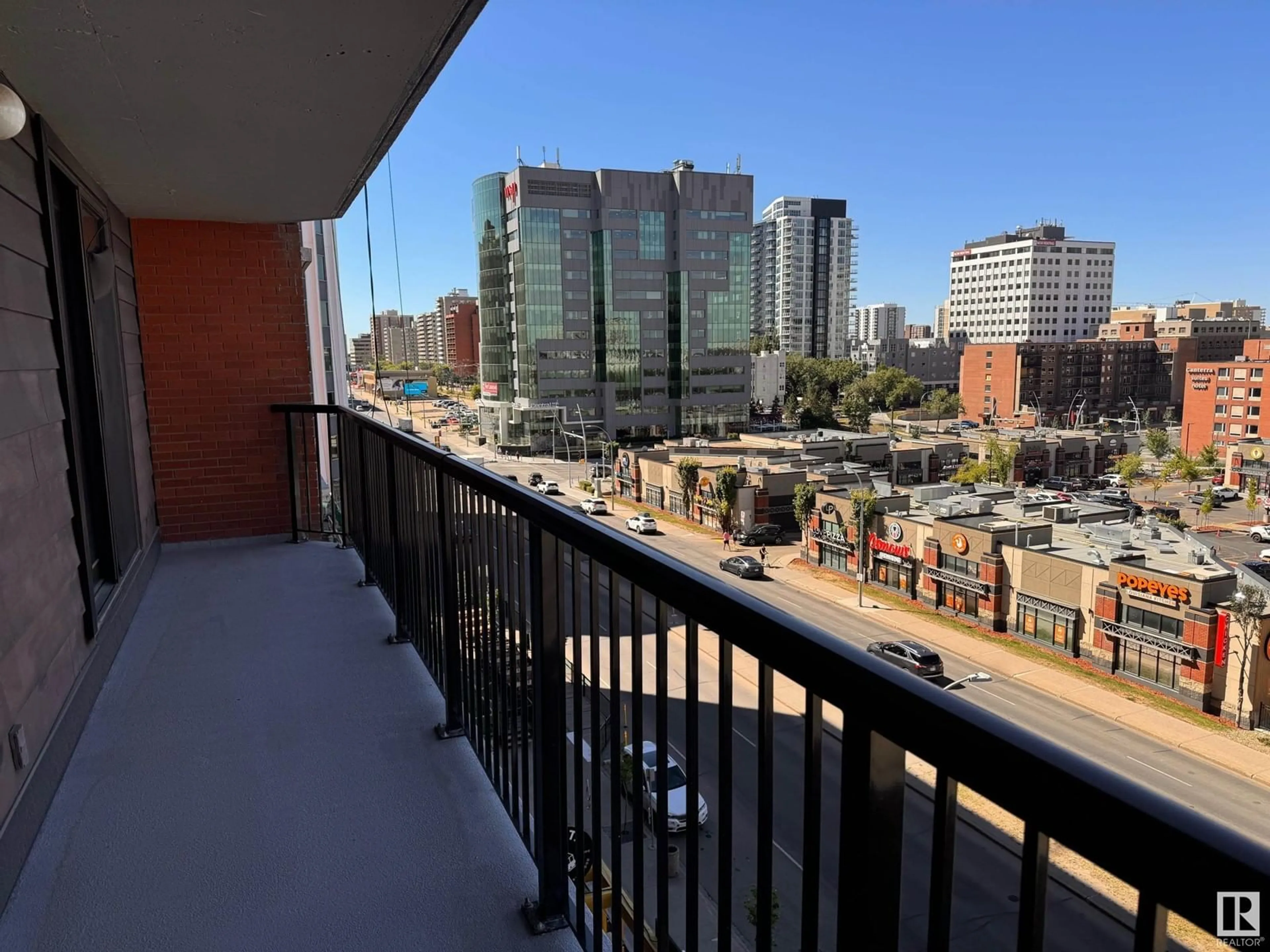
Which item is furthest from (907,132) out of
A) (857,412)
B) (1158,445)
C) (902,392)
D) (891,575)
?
(891,575)

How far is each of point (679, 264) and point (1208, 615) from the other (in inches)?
1479

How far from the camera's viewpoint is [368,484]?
12.7 ft

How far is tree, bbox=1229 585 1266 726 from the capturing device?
599 inches

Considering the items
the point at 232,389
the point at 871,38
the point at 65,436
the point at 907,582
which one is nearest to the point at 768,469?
the point at 907,582

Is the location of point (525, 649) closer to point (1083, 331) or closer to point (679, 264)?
point (679, 264)

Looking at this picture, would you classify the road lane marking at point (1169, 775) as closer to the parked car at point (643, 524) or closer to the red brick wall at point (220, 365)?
the red brick wall at point (220, 365)

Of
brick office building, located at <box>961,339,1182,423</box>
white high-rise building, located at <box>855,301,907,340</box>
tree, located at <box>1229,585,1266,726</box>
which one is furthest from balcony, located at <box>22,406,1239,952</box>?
white high-rise building, located at <box>855,301,907,340</box>

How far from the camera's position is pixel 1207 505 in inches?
1280

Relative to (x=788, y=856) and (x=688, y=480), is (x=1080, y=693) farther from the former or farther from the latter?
(x=688, y=480)

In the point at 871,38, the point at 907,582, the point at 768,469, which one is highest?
the point at 871,38

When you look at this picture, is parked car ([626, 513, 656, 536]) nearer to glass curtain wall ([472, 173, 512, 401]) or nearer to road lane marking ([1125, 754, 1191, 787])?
road lane marking ([1125, 754, 1191, 787])

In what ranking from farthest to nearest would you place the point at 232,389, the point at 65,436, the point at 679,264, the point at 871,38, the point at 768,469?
the point at 871,38
the point at 679,264
the point at 768,469
the point at 232,389
the point at 65,436

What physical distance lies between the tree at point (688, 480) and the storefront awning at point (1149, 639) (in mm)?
15090

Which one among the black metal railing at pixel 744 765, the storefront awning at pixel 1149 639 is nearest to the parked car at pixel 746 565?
the storefront awning at pixel 1149 639
